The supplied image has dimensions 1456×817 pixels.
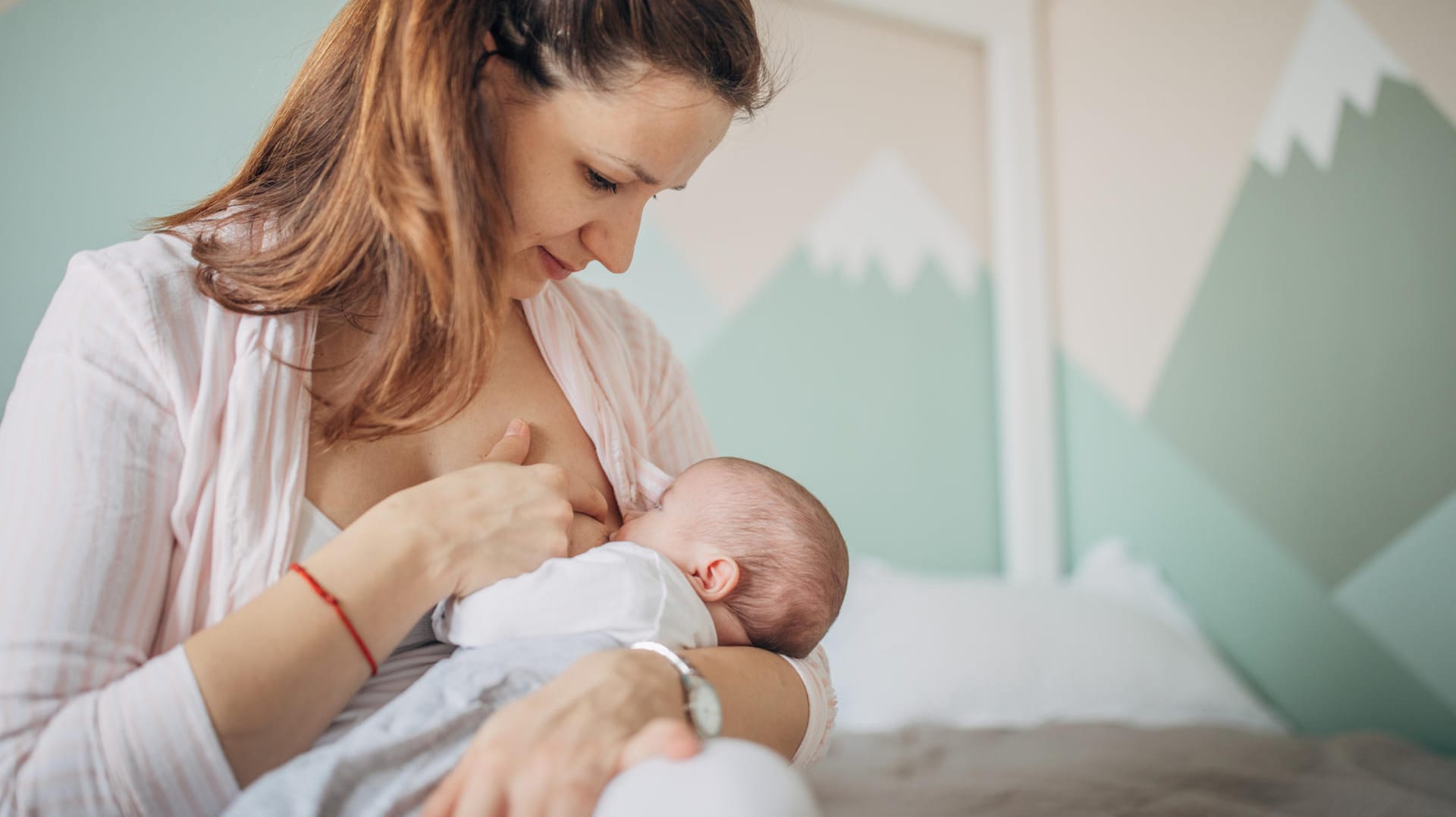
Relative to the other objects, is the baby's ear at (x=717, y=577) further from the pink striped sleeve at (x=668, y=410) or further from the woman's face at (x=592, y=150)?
the woman's face at (x=592, y=150)

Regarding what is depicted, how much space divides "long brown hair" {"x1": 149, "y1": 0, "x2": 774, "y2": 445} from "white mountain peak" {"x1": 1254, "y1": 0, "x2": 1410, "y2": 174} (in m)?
1.87

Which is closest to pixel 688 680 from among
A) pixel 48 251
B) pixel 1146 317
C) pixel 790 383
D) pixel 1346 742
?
pixel 48 251

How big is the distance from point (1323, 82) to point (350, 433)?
234cm

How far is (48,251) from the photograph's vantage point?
4.83 feet

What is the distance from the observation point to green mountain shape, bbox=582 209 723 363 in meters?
2.41

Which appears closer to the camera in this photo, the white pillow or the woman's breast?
the woman's breast

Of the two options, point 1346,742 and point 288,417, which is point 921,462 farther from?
point 288,417

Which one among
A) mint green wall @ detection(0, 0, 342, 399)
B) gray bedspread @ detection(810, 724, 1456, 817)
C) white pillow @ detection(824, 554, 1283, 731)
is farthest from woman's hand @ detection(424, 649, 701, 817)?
white pillow @ detection(824, 554, 1283, 731)

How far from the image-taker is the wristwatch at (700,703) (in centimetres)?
82

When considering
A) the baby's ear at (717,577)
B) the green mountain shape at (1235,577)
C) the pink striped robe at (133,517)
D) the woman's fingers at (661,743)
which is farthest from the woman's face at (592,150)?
the green mountain shape at (1235,577)

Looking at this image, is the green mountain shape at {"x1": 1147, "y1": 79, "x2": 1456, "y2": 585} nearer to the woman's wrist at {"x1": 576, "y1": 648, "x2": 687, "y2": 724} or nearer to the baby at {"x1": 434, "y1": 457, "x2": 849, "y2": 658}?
the baby at {"x1": 434, "y1": 457, "x2": 849, "y2": 658}

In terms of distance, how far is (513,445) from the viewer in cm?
106

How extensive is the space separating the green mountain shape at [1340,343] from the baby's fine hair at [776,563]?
5.40ft

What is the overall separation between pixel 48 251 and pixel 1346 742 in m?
2.40
